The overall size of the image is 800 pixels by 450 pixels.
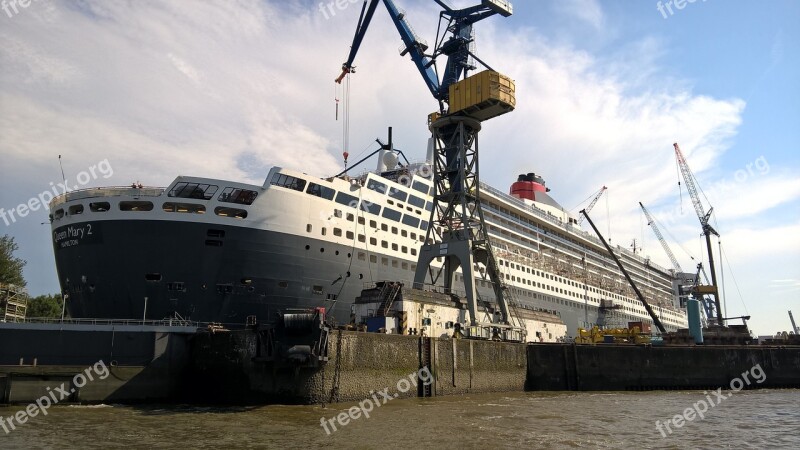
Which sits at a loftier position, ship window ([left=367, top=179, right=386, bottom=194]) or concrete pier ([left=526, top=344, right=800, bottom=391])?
ship window ([left=367, top=179, right=386, bottom=194])

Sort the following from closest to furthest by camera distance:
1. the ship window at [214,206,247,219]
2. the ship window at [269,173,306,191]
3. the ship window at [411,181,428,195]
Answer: the ship window at [214,206,247,219] < the ship window at [269,173,306,191] < the ship window at [411,181,428,195]

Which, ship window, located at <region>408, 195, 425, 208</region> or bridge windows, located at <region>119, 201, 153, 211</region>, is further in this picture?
ship window, located at <region>408, 195, 425, 208</region>

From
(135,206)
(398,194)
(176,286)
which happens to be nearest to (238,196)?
(135,206)

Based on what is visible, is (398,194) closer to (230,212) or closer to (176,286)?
(230,212)

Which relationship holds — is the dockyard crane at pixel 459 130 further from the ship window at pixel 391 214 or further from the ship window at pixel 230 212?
the ship window at pixel 230 212

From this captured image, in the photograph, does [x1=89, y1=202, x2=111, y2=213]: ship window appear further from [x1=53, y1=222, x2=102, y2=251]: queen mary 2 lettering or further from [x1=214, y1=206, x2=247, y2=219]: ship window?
[x1=214, y1=206, x2=247, y2=219]: ship window

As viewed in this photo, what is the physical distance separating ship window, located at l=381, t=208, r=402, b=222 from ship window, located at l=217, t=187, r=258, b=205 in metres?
10.2

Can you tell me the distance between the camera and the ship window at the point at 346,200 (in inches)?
1388

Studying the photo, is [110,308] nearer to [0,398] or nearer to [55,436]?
[0,398]

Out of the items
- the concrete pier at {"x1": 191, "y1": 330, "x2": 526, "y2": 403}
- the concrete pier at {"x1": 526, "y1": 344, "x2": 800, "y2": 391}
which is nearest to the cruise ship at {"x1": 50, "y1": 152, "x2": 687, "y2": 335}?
the concrete pier at {"x1": 191, "y1": 330, "x2": 526, "y2": 403}

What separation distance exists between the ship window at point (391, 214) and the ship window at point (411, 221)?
28.4 inches

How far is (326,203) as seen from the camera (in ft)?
112

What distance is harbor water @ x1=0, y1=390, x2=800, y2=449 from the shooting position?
15586 mm

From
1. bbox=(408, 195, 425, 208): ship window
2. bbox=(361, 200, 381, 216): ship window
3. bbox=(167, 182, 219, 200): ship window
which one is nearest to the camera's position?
bbox=(167, 182, 219, 200): ship window
